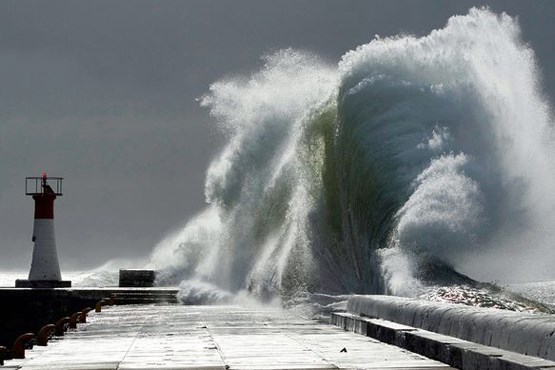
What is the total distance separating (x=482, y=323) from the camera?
9242 mm

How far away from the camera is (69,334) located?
49.0ft

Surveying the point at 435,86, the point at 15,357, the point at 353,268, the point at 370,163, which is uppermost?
the point at 435,86

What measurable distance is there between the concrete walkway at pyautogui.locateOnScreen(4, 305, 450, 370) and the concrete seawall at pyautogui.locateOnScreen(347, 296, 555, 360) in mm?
414


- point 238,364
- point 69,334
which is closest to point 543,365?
point 238,364

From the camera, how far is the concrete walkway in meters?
9.85

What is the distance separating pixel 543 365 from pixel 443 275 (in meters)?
15.7

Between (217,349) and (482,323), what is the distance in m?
3.38

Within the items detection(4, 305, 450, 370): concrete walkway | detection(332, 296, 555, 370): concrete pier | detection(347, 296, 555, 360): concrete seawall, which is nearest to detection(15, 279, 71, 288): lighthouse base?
detection(4, 305, 450, 370): concrete walkway

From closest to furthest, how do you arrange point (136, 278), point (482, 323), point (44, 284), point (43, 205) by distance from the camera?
point (482, 323) < point (44, 284) < point (136, 278) < point (43, 205)

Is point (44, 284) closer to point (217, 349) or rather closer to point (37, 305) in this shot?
point (37, 305)

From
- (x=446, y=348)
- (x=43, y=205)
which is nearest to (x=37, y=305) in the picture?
(x=43, y=205)

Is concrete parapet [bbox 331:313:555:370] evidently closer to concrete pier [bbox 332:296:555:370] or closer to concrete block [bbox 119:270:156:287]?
concrete pier [bbox 332:296:555:370]

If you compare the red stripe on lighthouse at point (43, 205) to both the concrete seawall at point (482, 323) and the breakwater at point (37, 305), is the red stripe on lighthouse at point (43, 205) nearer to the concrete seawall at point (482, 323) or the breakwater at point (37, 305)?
the breakwater at point (37, 305)

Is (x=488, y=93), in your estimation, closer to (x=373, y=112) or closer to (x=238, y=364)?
(x=373, y=112)
